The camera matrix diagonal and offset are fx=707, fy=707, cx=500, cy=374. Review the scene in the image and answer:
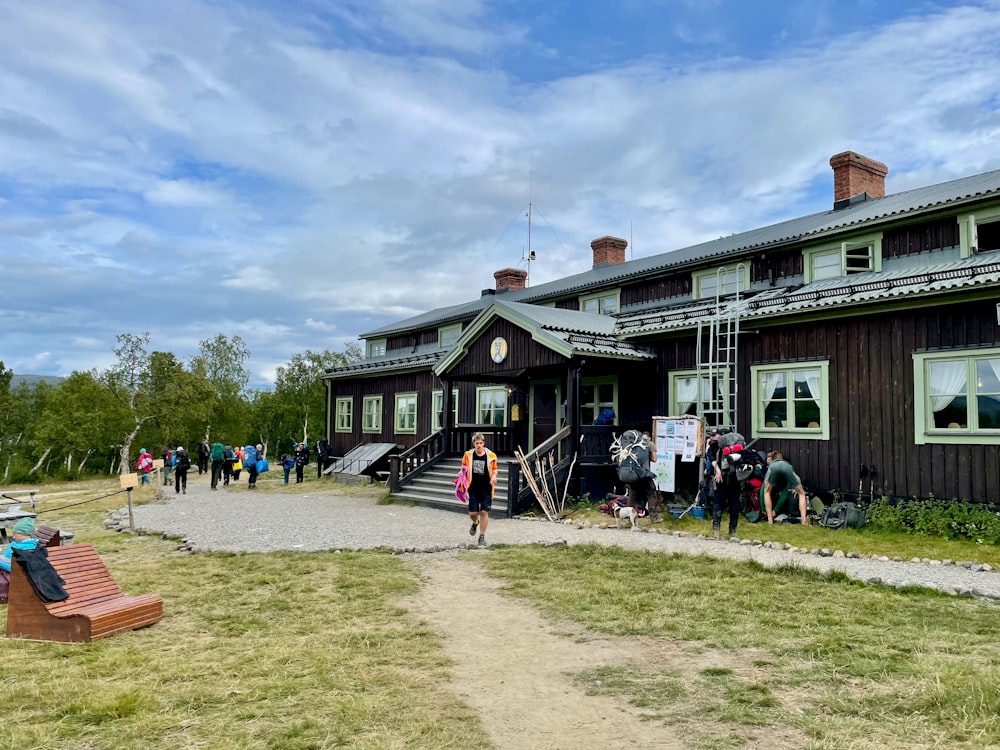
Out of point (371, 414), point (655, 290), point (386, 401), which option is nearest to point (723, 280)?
point (655, 290)

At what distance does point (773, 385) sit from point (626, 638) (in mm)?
9652

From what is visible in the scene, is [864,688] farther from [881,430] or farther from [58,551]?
[881,430]

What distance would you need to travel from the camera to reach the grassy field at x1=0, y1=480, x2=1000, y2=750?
4.40 m

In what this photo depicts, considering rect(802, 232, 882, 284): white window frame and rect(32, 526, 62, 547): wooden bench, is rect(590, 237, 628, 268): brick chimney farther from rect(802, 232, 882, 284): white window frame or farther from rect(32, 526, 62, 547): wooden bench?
rect(32, 526, 62, 547): wooden bench

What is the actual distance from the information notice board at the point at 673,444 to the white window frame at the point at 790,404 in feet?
4.08

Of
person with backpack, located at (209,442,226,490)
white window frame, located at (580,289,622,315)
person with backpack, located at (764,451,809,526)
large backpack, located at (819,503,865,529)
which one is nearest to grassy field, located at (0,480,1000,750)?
large backpack, located at (819,503,865,529)

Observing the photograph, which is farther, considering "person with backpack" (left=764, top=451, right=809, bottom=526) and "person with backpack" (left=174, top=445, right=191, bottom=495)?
"person with backpack" (left=174, top=445, right=191, bottom=495)

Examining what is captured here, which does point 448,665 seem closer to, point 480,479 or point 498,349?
point 480,479

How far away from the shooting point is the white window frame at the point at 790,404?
1377 centimetres

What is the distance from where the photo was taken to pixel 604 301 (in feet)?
76.4

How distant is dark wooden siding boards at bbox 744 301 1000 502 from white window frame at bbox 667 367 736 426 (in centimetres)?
109

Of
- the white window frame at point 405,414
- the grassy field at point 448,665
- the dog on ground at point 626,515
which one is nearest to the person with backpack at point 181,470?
the white window frame at point 405,414

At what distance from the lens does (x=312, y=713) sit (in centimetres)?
469

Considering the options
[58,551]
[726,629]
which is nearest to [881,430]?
[726,629]
